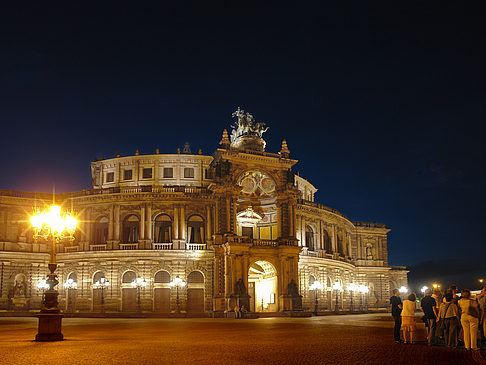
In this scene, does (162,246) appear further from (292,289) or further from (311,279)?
(311,279)

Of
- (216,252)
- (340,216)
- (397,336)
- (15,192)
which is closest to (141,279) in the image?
(216,252)

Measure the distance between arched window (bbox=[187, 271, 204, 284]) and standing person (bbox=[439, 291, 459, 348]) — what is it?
→ 41.5 m

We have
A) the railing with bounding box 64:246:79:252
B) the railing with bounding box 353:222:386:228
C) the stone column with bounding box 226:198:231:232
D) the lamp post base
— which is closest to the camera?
the lamp post base

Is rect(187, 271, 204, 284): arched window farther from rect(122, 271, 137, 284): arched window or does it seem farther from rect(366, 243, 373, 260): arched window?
rect(366, 243, 373, 260): arched window

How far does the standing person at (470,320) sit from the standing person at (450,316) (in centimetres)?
69

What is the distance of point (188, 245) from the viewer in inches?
2258

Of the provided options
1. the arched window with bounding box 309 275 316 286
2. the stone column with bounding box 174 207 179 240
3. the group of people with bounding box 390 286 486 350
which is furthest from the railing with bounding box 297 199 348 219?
the group of people with bounding box 390 286 486 350

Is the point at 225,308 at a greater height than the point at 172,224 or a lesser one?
lesser

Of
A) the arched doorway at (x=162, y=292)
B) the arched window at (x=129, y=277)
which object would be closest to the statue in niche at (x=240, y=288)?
the arched doorway at (x=162, y=292)

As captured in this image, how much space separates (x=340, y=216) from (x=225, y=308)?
92.8 feet

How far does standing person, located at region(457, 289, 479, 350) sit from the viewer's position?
16172 mm

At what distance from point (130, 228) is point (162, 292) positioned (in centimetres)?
839

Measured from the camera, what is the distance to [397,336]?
19.8 meters

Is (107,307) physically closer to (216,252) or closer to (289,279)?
(216,252)
